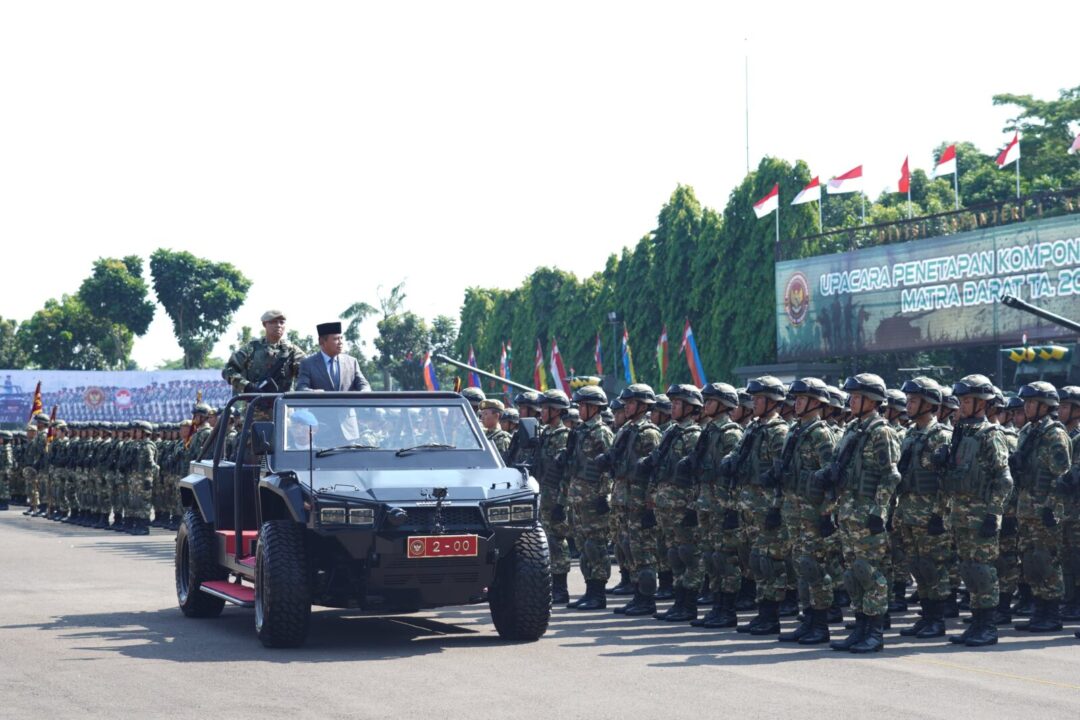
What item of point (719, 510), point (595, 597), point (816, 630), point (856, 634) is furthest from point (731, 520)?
point (595, 597)

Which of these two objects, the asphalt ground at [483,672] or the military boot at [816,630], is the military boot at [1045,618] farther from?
the military boot at [816,630]

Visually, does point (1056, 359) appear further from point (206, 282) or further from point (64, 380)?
point (206, 282)

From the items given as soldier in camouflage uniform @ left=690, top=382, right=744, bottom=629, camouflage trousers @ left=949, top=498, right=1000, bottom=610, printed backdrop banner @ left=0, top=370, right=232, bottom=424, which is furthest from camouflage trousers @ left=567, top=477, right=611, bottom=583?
printed backdrop banner @ left=0, top=370, right=232, bottom=424

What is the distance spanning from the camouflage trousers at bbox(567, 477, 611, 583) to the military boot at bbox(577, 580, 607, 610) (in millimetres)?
76

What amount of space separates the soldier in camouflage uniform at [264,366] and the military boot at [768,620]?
4.63 m

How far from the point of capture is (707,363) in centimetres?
5491

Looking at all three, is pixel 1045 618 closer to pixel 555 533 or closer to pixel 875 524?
pixel 875 524

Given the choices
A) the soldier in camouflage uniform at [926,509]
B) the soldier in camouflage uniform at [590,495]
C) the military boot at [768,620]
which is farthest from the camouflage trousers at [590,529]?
the soldier in camouflage uniform at [926,509]

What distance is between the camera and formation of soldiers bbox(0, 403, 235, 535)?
1107 inches

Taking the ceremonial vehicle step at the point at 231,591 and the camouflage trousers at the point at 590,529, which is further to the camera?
the camouflage trousers at the point at 590,529

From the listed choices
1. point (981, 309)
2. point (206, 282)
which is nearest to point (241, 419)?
point (981, 309)

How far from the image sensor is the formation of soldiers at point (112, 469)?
92.2 ft

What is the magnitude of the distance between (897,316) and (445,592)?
32.7m

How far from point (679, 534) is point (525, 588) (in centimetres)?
267
